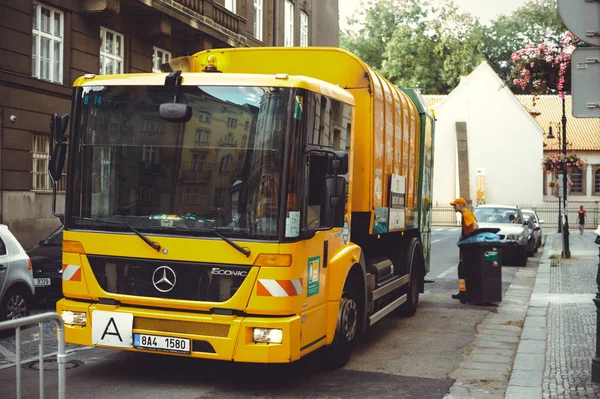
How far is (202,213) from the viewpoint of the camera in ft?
22.7

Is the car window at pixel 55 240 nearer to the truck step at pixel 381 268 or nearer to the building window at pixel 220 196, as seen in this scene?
the truck step at pixel 381 268

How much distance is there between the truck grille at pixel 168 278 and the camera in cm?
680

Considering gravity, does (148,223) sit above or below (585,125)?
below

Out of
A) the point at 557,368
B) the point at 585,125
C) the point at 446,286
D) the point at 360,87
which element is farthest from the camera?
the point at 585,125

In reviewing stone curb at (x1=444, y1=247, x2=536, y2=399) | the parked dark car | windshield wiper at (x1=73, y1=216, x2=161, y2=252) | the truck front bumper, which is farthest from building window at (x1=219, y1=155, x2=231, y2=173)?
the parked dark car

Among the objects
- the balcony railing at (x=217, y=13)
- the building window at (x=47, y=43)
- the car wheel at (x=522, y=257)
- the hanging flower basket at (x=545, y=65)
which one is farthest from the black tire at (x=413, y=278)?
the balcony railing at (x=217, y=13)

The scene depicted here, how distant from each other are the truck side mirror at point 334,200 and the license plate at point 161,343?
1.67 metres

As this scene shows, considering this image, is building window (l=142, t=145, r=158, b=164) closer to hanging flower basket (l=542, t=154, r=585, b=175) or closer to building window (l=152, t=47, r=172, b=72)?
building window (l=152, t=47, r=172, b=72)

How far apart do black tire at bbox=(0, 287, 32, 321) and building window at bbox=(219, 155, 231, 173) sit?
4.44 m

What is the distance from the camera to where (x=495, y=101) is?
60.2m

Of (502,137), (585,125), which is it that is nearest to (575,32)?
(502,137)

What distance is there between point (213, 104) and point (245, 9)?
24074mm

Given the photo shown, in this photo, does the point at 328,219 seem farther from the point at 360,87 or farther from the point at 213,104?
the point at 360,87

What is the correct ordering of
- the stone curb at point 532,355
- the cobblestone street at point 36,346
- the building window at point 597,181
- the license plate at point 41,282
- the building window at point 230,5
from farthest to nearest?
1. the building window at point 597,181
2. the building window at point 230,5
3. the license plate at point 41,282
4. the stone curb at point 532,355
5. the cobblestone street at point 36,346
